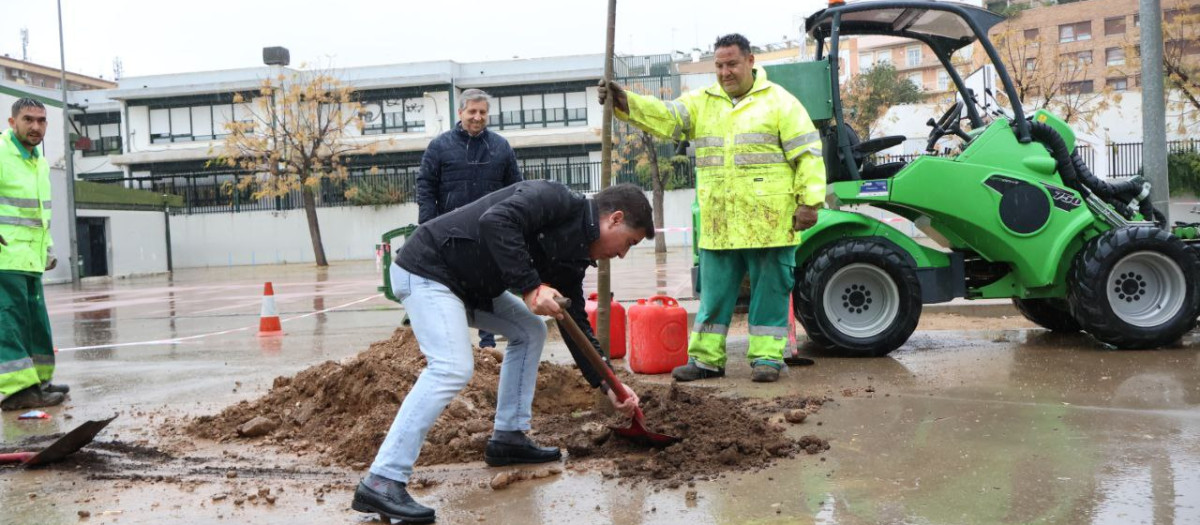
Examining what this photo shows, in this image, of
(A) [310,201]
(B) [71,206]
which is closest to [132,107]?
(A) [310,201]

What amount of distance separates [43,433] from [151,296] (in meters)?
15.1

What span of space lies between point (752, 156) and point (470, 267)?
2.73 meters

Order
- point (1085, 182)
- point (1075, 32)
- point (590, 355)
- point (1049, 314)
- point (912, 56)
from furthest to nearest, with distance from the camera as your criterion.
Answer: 1. point (912, 56)
2. point (1075, 32)
3. point (1049, 314)
4. point (1085, 182)
5. point (590, 355)

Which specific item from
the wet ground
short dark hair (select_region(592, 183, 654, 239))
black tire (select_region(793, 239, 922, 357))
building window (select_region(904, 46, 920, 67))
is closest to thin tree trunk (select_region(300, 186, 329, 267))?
the wet ground

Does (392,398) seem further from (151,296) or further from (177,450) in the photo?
(151,296)

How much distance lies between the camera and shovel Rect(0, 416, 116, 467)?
4133 mm

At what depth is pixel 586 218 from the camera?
3543 millimetres

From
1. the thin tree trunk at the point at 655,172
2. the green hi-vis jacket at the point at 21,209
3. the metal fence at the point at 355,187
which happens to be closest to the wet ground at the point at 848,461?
the green hi-vis jacket at the point at 21,209

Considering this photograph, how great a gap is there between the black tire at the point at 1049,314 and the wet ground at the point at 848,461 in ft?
0.87

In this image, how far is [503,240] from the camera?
129 inches

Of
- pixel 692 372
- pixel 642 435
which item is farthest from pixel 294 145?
pixel 642 435

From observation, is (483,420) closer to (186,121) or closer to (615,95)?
(615,95)

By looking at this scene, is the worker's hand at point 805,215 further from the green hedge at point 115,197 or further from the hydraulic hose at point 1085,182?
the green hedge at point 115,197

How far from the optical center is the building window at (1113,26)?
60531mm
